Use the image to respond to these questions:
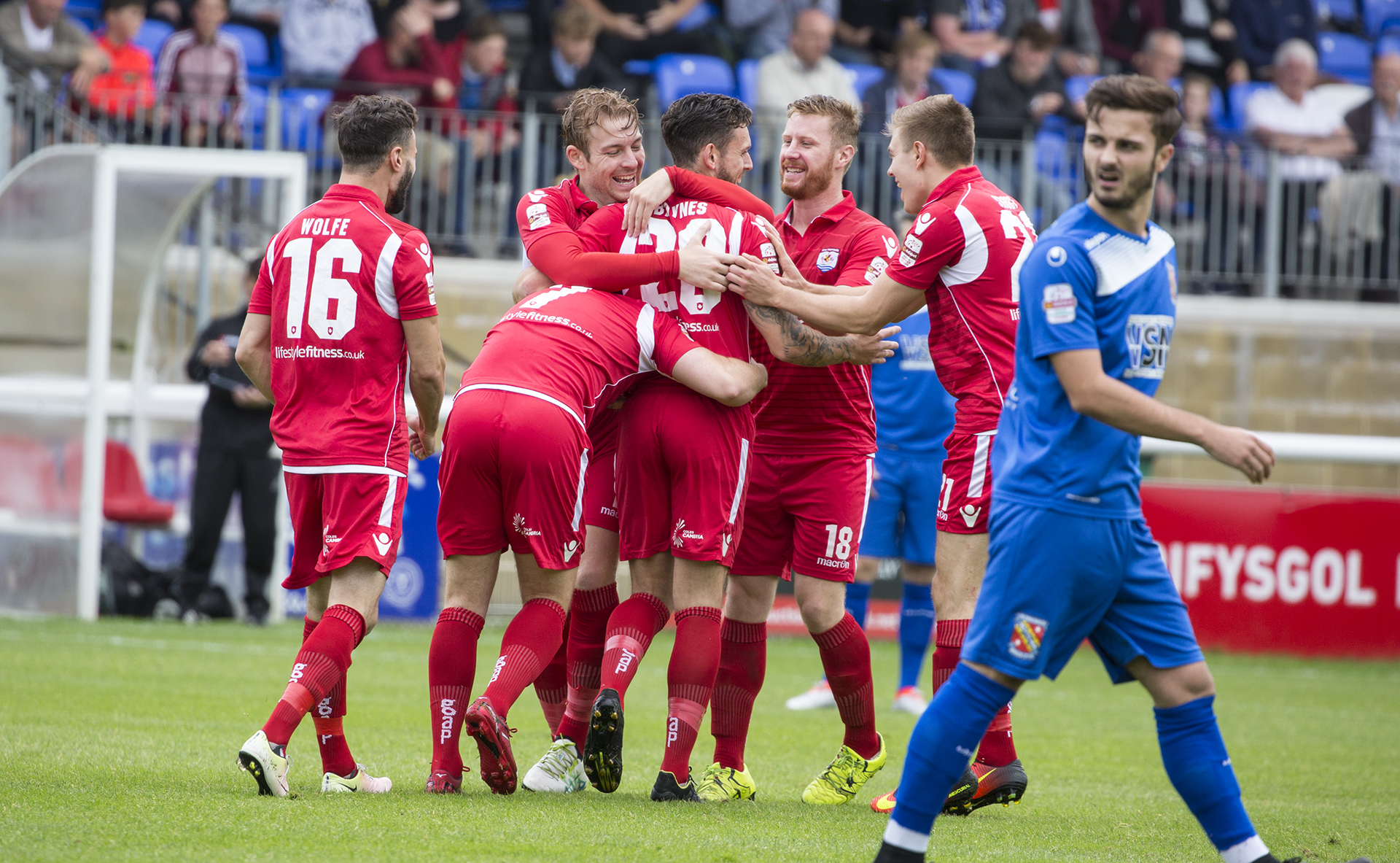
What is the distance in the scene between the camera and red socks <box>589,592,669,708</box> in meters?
5.07

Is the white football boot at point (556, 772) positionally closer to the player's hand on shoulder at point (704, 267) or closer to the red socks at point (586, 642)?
the red socks at point (586, 642)

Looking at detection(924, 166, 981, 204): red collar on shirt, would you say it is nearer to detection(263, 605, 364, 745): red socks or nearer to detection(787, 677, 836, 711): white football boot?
detection(263, 605, 364, 745): red socks

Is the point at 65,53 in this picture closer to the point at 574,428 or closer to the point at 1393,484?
the point at 574,428

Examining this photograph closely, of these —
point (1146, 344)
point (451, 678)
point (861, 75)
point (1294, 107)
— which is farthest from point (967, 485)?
point (1294, 107)

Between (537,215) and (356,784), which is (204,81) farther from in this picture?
(356,784)

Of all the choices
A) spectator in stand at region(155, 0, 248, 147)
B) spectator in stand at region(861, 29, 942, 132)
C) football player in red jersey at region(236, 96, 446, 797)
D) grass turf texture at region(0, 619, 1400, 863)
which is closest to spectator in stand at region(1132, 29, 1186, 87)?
spectator in stand at region(861, 29, 942, 132)

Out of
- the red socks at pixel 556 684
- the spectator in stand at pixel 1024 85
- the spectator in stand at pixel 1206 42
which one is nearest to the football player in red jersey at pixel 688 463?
the red socks at pixel 556 684

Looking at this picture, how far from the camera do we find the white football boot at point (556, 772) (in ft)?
17.4

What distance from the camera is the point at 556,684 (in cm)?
584

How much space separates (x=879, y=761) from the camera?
5789 mm

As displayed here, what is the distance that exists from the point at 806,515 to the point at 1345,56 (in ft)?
49.9

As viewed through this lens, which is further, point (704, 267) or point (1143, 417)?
point (704, 267)

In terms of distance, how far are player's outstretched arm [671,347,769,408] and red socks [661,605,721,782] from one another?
735mm

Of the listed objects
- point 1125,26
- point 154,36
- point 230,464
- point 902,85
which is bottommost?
point 230,464
